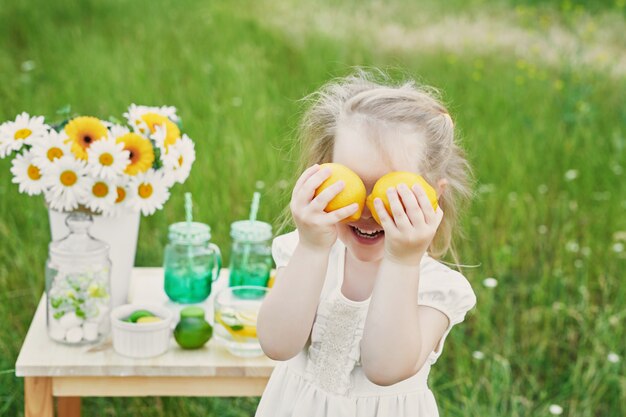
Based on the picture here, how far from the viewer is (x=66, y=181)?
6.63 ft

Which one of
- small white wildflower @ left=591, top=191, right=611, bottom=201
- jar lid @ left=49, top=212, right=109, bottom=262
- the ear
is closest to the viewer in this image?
the ear

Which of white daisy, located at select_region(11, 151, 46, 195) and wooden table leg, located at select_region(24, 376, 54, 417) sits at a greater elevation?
white daisy, located at select_region(11, 151, 46, 195)

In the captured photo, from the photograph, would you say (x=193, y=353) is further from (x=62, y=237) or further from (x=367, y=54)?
(x=367, y=54)

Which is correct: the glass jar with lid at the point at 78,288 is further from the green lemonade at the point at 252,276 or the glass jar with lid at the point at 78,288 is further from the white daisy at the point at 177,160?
the green lemonade at the point at 252,276

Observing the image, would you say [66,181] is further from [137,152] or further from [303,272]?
[303,272]

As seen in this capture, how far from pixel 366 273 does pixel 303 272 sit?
0.22 m

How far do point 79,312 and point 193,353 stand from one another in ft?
0.87

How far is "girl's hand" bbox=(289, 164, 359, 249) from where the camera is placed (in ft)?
4.61

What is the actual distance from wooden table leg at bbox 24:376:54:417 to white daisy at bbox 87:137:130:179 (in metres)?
0.46

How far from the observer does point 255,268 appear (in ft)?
7.29

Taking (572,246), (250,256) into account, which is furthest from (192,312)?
(572,246)

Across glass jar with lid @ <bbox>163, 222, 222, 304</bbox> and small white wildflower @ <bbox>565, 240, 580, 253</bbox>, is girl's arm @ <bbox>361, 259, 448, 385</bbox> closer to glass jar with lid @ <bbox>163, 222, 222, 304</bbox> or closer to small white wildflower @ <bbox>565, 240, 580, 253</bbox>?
glass jar with lid @ <bbox>163, 222, 222, 304</bbox>

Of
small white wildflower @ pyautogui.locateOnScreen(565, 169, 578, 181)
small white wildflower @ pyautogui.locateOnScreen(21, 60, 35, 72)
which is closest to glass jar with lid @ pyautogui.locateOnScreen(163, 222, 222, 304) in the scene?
small white wildflower @ pyautogui.locateOnScreen(565, 169, 578, 181)

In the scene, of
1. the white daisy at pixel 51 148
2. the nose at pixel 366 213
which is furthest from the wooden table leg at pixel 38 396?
the nose at pixel 366 213
